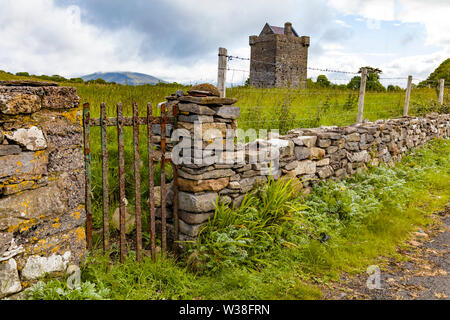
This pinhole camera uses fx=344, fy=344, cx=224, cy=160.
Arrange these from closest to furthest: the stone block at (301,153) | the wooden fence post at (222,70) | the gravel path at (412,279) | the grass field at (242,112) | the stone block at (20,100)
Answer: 1. the stone block at (20,100)
2. the gravel path at (412,279)
3. the grass field at (242,112)
4. the wooden fence post at (222,70)
5. the stone block at (301,153)

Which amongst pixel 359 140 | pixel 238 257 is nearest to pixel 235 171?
pixel 238 257

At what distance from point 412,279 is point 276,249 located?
1.46m

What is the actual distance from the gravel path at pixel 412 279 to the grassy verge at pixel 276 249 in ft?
0.56

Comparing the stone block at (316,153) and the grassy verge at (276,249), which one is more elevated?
the stone block at (316,153)

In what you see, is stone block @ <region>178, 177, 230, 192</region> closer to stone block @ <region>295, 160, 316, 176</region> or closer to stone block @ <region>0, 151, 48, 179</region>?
stone block @ <region>0, 151, 48, 179</region>

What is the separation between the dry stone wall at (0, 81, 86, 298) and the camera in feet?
7.86

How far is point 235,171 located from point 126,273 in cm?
169

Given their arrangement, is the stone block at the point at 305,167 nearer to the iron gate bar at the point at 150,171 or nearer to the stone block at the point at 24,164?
the iron gate bar at the point at 150,171

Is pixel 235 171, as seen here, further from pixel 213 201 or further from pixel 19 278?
pixel 19 278

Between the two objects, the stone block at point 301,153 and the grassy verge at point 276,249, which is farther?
the stone block at point 301,153

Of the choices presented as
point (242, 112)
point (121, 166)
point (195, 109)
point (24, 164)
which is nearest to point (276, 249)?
point (195, 109)

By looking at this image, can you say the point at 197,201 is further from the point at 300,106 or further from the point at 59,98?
the point at 300,106

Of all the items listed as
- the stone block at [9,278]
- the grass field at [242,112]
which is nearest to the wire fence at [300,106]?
the grass field at [242,112]

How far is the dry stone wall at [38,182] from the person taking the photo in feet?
7.86
